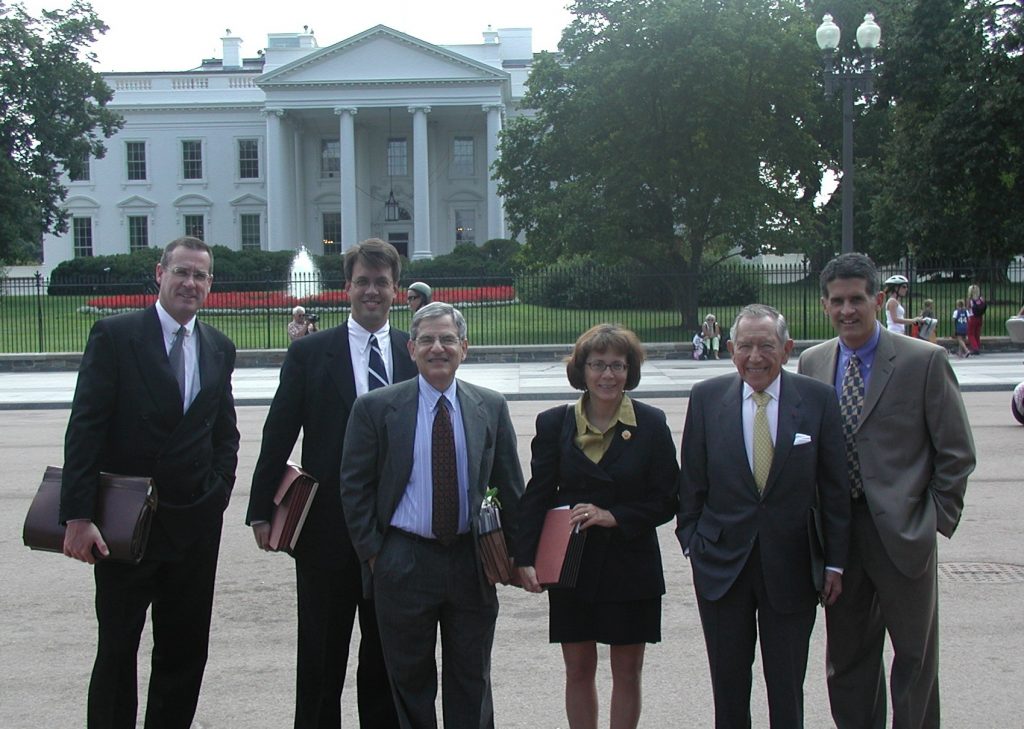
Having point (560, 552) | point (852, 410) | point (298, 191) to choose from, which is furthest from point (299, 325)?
point (298, 191)

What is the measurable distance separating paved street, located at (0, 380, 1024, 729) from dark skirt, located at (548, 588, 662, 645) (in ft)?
2.46

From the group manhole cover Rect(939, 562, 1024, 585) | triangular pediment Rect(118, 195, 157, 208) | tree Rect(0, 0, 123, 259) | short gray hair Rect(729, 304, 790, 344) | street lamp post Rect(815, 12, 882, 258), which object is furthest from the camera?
triangular pediment Rect(118, 195, 157, 208)

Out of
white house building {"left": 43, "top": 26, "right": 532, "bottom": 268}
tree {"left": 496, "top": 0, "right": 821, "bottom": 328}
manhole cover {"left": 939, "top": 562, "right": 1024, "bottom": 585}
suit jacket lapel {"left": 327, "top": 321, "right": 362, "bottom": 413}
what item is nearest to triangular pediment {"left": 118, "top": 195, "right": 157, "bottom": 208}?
white house building {"left": 43, "top": 26, "right": 532, "bottom": 268}

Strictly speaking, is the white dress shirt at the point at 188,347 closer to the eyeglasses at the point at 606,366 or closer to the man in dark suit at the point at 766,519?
the eyeglasses at the point at 606,366

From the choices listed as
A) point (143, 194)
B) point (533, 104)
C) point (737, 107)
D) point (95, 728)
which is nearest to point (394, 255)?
point (95, 728)

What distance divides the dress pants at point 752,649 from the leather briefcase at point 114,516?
6.90 ft

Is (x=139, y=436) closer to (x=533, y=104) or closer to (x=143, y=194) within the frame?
(x=533, y=104)

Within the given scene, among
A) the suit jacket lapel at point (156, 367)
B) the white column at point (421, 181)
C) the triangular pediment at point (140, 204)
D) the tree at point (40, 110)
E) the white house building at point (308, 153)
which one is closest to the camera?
the suit jacket lapel at point (156, 367)

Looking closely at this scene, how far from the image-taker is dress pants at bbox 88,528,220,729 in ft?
13.6

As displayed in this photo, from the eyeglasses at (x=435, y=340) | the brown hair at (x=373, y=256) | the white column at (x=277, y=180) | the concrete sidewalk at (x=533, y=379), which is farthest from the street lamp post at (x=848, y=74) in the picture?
the white column at (x=277, y=180)

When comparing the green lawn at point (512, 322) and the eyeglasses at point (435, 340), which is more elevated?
the eyeglasses at point (435, 340)

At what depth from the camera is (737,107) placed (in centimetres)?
2906

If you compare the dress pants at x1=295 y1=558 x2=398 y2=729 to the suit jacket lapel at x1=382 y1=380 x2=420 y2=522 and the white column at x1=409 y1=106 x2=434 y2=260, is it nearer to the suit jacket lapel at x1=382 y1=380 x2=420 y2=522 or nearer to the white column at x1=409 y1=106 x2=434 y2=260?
the suit jacket lapel at x1=382 y1=380 x2=420 y2=522

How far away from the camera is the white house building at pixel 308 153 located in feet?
204
